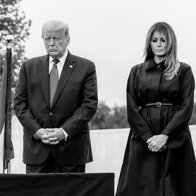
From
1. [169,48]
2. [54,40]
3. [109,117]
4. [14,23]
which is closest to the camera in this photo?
[169,48]

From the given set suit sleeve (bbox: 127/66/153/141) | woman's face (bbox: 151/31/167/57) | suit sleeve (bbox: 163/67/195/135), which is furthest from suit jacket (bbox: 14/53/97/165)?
suit sleeve (bbox: 163/67/195/135)

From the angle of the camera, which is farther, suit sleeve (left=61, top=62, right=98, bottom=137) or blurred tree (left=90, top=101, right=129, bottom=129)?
blurred tree (left=90, top=101, right=129, bottom=129)

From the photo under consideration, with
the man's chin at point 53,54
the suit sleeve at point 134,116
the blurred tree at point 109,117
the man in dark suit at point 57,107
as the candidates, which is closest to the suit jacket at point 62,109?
the man in dark suit at point 57,107

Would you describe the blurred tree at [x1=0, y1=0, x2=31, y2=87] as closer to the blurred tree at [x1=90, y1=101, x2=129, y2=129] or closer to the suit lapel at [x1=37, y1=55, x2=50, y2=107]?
the suit lapel at [x1=37, y1=55, x2=50, y2=107]

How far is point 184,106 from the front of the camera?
250 inches

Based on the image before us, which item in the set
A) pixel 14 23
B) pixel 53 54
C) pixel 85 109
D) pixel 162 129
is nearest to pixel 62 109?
pixel 85 109

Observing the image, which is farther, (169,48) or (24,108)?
(24,108)

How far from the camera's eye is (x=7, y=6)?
2242cm

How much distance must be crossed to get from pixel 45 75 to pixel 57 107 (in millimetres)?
353

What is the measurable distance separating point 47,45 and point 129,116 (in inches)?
Result: 41.3

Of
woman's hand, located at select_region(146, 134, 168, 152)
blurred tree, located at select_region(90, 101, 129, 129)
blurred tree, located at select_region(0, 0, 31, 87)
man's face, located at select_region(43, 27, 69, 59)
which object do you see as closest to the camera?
woman's hand, located at select_region(146, 134, 168, 152)

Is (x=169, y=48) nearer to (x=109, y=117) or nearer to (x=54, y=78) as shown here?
(x=54, y=78)

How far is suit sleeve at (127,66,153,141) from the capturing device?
20.7 ft

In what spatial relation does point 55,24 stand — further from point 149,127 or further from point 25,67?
point 149,127
